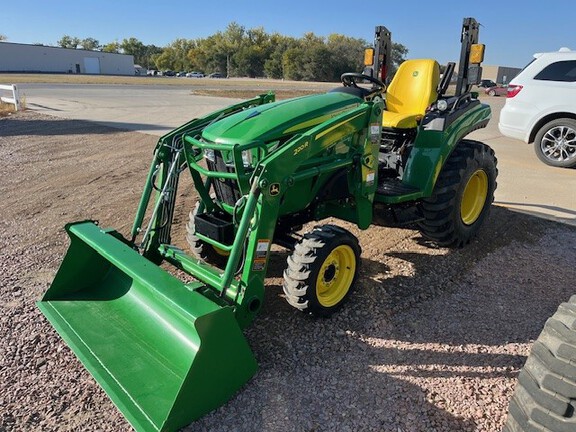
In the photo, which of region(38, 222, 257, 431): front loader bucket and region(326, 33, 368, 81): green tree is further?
region(326, 33, 368, 81): green tree

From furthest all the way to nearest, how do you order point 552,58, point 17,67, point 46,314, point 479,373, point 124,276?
point 17,67, point 552,58, point 124,276, point 46,314, point 479,373

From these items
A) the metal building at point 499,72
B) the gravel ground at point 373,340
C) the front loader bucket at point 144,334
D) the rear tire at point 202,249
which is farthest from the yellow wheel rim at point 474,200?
the metal building at point 499,72

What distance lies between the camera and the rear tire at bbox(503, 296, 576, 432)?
73.1 inches

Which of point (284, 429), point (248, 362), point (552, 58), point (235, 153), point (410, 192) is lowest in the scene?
point (284, 429)

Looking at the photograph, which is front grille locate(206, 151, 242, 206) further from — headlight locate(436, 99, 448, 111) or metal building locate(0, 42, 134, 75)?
Result: metal building locate(0, 42, 134, 75)

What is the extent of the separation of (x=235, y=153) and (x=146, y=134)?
941 centimetres

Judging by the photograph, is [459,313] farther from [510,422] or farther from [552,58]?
[552,58]

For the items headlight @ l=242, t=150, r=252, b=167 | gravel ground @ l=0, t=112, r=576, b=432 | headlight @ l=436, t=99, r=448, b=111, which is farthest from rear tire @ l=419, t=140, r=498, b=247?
headlight @ l=242, t=150, r=252, b=167

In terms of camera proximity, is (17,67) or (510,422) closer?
(510,422)

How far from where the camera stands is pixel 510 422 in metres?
2.08

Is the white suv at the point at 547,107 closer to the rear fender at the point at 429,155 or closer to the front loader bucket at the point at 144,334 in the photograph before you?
the rear fender at the point at 429,155

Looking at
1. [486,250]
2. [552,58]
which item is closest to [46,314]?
[486,250]

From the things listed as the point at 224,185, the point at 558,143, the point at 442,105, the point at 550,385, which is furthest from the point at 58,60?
the point at 550,385

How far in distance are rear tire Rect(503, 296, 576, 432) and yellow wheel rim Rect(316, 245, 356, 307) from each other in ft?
4.86
